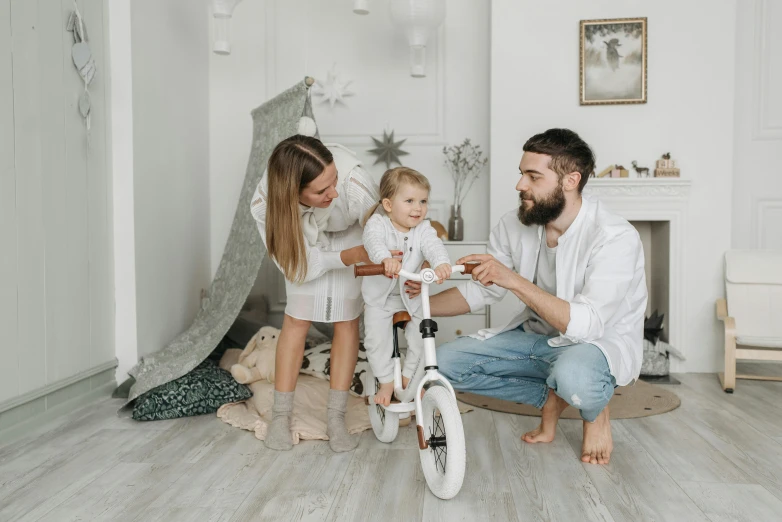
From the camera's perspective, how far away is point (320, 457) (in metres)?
2.34

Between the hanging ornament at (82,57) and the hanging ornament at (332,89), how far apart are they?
5.44 ft

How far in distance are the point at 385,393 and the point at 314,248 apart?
603 mm

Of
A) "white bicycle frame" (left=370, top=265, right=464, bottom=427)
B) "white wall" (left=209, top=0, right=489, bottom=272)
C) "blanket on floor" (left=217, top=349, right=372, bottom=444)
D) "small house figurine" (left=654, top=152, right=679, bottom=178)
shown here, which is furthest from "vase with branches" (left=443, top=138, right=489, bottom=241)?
"white bicycle frame" (left=370, top=265, right=464, bottom=427)

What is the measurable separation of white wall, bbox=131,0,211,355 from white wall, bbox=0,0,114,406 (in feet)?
0.62

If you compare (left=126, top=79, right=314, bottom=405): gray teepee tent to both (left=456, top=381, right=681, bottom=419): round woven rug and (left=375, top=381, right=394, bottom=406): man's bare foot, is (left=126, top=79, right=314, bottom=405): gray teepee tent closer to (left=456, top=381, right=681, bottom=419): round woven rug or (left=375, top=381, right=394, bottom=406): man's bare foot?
(left=375, top=381, right=394, bottom=406): man's bare foot

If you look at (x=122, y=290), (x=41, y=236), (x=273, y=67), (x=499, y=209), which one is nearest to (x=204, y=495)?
(x=41, y=236)

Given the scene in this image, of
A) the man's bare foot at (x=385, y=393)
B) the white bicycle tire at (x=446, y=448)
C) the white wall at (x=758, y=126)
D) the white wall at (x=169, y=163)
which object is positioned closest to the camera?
the white bicycle tire at (x=446, y=448)

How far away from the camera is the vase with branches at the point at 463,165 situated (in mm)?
4281

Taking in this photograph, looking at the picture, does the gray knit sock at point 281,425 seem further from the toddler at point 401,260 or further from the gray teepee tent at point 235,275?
the gray teepee tent at point 235,275

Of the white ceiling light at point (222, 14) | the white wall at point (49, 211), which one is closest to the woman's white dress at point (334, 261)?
the white wall at point (49, 211)

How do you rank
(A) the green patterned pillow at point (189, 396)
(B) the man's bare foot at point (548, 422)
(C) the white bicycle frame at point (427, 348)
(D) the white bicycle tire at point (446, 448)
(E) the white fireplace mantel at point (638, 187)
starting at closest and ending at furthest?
(D) the white bicycle tire at point (446, 448)
(C) the white bicycle frame at point (427, 348)
(B) the man's bare foot at point (548, 422)
(A) the green patterned pillow at point (189, 396)
(E) the white fireplace mantel at point (638, 187)

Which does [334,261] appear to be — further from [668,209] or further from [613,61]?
[613,61]

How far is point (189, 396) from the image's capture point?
2908mm

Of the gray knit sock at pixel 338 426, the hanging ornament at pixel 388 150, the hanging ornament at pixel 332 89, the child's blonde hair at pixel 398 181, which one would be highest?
the hanging ornament at pixel 332 89
